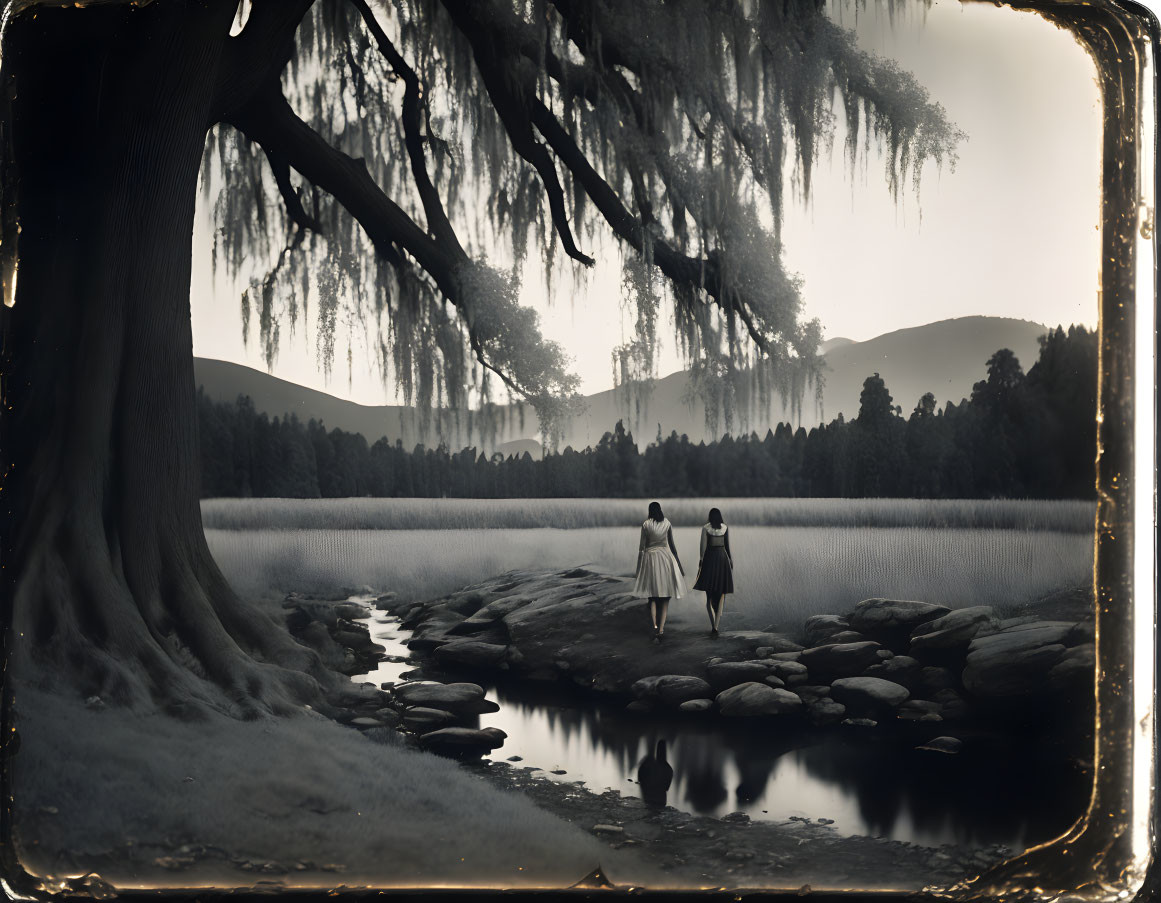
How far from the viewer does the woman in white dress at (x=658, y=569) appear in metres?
1.91

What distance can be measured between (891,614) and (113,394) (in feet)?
6.82

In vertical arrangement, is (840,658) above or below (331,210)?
below

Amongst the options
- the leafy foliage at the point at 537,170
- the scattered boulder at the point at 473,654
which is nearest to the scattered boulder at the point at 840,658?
the leafy foliage at the point at 537,170

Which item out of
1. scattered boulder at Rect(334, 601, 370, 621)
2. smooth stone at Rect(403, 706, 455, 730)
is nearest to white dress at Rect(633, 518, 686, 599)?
smooth stone at Rect(403, 706, 455, 730)

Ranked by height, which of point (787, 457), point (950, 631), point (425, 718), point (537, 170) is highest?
point (537, 170)

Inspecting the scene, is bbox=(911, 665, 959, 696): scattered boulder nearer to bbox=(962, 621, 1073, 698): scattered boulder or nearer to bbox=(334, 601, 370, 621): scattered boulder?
bbox=(962, 621, 1073, 698): scattered boulder

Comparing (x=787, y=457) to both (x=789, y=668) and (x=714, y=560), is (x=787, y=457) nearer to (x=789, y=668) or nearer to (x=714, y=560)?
(x=714, y=560)

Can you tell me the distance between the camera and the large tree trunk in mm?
1910

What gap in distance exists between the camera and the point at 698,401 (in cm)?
202

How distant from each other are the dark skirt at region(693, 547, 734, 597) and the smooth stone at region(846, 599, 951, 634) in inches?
13.1

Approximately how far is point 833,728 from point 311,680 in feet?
4.37

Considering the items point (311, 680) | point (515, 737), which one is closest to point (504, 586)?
point (515, 737)

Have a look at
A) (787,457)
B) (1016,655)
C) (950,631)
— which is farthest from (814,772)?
(787,457)

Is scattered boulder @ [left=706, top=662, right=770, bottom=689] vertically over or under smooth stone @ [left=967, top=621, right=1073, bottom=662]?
under
